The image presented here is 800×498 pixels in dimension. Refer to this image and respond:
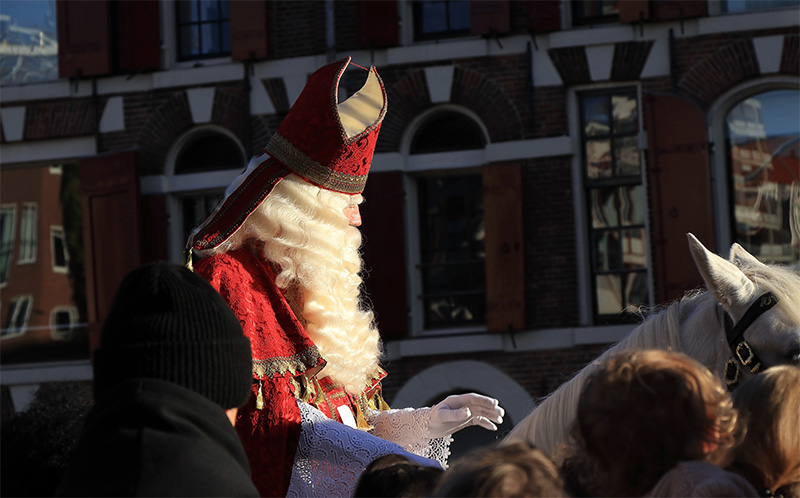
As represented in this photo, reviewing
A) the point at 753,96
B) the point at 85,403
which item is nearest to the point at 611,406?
the point at 85,403

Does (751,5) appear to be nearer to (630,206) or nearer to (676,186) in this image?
(676,186)

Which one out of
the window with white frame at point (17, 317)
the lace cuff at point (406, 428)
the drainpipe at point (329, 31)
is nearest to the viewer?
the lace cuff at point (406, 428)

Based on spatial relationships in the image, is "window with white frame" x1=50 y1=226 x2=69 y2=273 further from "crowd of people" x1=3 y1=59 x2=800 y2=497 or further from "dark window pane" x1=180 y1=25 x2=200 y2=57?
"crowd of people" x1=3 y1=59 x2=800 y2=497

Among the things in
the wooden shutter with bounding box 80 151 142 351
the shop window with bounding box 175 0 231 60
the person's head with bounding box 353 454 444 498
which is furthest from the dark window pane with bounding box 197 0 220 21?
the person's head with bounding box 353 454 444 498

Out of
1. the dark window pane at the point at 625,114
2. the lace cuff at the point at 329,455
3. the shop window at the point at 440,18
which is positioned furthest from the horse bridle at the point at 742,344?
the shop window at the point at 440,18

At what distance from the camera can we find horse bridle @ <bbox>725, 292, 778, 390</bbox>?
2846 mm

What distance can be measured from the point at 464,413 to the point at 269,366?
22.5 inches

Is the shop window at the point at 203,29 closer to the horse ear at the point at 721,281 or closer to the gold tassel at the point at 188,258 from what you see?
the gold tassel at the point at 188,258

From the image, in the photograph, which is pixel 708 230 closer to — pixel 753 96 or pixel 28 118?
pixel 753 96

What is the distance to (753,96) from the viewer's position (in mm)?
10750

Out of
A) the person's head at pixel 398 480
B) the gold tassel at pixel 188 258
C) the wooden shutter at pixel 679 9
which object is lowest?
the person's head at pixel 398 480

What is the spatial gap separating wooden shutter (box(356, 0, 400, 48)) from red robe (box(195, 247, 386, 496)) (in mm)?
8677

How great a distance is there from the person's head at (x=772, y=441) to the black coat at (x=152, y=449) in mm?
948

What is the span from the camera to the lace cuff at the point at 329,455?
254cm
